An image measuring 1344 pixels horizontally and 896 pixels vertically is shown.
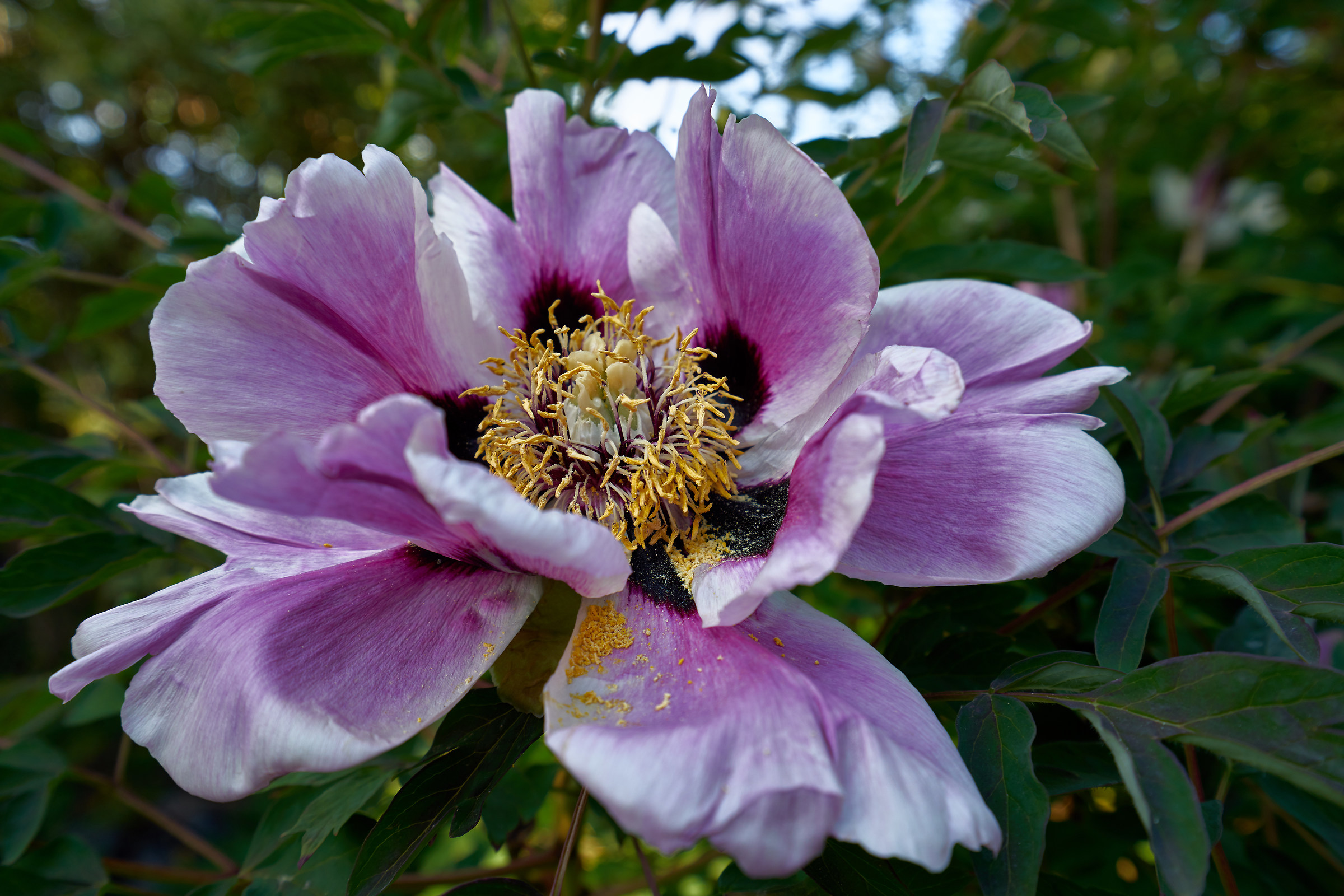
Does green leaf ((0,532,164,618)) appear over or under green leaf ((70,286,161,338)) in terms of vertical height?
under

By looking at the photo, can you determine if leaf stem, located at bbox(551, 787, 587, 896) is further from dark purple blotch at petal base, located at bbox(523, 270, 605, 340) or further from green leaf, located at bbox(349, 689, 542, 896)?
dark purple blotch at petal base, located at bbox(523, 270, 605, 340)

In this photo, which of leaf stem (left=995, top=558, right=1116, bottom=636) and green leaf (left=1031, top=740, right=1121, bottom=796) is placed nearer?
green leaf (left=1031, top=740, right=1121, bottom=796)

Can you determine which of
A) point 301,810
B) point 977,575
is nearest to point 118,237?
point 301,810

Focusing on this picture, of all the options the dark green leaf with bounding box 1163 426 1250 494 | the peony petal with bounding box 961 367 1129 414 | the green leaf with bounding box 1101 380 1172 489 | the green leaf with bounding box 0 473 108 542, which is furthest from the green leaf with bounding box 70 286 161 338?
the dark green leaf with bounding box 1163 426 1250 494

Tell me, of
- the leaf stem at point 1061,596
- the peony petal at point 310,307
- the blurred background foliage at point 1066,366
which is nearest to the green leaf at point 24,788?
the blurred background foliage at point 1066,366

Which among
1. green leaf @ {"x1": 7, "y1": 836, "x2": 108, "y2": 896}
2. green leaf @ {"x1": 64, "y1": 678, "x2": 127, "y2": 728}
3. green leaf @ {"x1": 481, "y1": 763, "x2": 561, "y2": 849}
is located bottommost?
green leaf @ {"x1": 64, "y1": 678, "x2": 127, "y2": 728}

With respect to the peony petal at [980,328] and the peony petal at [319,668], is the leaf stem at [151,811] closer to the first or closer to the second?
the peony petal at [319,668]

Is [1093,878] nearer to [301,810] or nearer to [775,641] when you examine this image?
[775,641]

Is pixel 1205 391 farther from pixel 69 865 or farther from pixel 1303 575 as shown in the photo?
pixel 69 865
